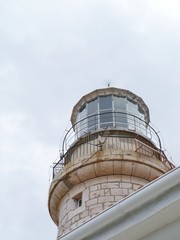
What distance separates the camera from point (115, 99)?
→ 12.2 meters

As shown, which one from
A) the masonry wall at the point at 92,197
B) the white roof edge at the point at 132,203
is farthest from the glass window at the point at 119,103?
the white roof edge at the point at 132,203

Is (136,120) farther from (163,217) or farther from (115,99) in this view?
(163,217)

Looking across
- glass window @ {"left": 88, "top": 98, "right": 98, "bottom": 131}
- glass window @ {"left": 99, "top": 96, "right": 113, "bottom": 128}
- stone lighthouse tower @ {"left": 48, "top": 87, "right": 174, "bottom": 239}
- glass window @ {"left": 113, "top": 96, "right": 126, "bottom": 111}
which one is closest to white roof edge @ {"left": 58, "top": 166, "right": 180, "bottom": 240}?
stone lighthouse tower @ {"left": 48, "top": 87, "right": 174, "bottom": 239}

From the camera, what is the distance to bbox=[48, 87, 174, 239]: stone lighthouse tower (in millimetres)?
9164

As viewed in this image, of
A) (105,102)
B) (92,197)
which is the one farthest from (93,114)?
(92,197)

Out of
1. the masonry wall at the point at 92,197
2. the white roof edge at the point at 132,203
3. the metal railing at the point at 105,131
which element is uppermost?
the metal railing at the point at 105,131

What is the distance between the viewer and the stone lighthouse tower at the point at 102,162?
916cm

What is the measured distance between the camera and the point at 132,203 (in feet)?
11.0

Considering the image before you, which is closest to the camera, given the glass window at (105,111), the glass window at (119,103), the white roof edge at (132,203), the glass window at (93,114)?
the white roof edge at (132,203)

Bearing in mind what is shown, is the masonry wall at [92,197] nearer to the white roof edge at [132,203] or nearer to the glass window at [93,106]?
the glass window at [93,106]

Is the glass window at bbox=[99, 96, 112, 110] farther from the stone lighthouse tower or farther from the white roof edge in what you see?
the white roof edge

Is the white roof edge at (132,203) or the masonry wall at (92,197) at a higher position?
the masonry wall at (92,197)

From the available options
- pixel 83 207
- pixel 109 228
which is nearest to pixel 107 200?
pixel 83 207

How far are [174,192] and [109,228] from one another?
0.65 metres
